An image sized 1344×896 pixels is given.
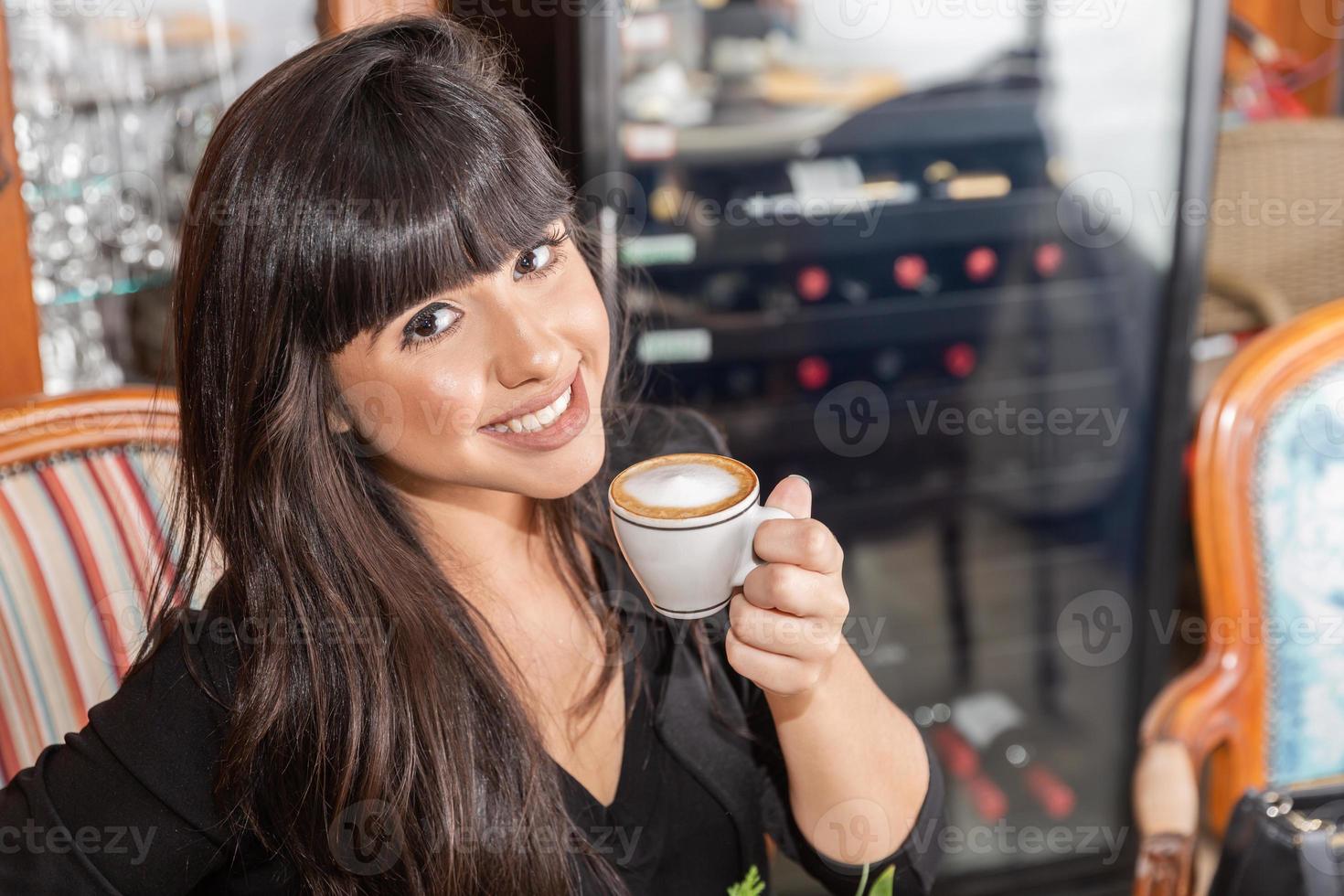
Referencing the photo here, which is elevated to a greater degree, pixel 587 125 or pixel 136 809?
pixel 587 125

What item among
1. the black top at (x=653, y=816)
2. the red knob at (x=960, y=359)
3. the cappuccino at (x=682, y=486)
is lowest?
the black top at (x=653, y=816)

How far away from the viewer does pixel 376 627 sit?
935 mm

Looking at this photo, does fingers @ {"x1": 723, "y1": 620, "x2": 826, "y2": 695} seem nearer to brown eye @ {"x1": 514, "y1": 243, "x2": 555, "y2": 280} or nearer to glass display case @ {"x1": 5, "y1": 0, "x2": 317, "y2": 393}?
brown eye @ {"x1": 514, "y1": 243, "x2": 555, "y2": 280}

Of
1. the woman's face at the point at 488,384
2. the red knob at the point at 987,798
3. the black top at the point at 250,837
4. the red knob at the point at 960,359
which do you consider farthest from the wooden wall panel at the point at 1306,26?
Answer: the woman's face at the point at 488,384

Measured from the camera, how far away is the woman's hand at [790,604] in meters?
0.81

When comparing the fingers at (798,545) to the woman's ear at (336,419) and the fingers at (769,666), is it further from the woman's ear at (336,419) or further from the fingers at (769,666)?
the woman's ear at (336,419)

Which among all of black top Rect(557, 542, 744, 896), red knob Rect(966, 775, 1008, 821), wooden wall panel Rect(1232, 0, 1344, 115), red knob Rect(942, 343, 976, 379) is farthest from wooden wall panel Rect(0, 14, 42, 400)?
wooden wall panel Rect(1232, 0, 1344, 115)

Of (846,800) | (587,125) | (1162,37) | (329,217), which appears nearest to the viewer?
(329,217)

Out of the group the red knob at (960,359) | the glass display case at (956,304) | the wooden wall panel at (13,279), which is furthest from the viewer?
the red knob at (960,359)

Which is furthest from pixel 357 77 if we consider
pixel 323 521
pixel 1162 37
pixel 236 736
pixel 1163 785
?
pixel 1162 37

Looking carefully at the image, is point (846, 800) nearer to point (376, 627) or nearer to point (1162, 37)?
point (376, 627)

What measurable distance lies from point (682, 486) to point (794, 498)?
89 mm

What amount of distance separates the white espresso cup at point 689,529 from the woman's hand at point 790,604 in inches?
0.6

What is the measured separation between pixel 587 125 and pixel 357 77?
0.84 metres
